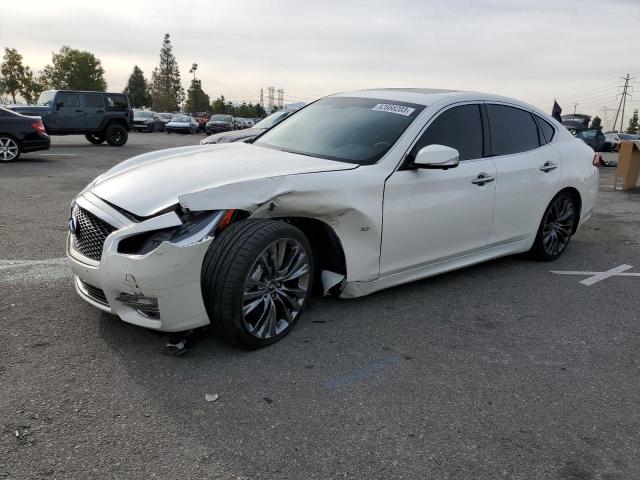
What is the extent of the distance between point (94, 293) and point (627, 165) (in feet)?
41.5

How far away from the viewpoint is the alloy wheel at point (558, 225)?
17.6 feet

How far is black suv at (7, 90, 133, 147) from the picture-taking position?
61.4ft

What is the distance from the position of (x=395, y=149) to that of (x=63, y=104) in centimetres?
1790

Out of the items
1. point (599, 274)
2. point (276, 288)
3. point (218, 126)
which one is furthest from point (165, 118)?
point (276, 288)

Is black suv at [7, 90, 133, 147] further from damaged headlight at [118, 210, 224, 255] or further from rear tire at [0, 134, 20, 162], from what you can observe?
damaged headlight at [118, 210, 224, 255]

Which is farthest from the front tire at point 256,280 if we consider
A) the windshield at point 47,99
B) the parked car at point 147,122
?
the parked car at point 147,122

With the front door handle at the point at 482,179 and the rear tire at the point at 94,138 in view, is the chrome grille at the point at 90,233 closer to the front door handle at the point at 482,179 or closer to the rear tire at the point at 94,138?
the front door handle at the point at 482,179

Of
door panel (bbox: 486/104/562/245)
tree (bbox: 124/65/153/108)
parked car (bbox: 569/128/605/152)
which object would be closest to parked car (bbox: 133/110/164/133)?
parked car (bbox: 569/128/605/152)

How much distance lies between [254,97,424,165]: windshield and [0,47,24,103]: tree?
6828 cm

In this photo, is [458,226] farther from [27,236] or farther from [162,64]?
[162,64]

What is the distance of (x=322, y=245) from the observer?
145 inches

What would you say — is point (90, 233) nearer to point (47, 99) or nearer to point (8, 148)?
point (8, 148)

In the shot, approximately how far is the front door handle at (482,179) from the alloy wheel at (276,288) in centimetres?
168

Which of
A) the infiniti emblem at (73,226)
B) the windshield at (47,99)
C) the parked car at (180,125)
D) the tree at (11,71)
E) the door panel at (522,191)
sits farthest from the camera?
the tree at (11,71)
